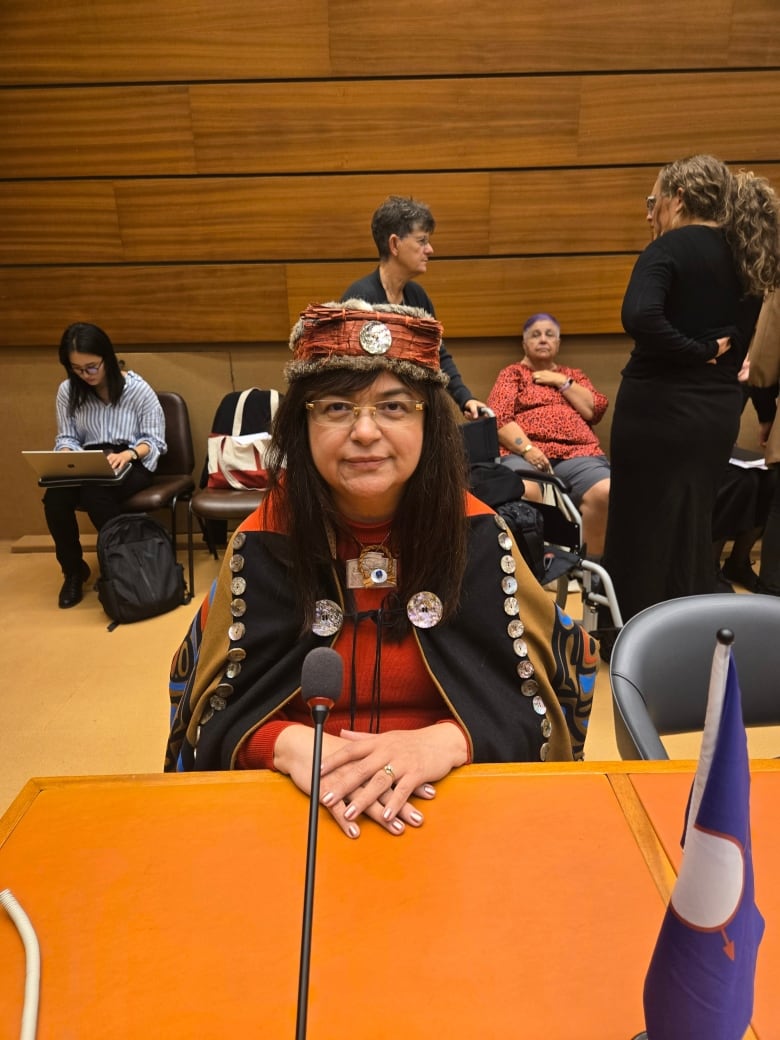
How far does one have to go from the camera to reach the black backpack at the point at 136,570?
3219 millimetres

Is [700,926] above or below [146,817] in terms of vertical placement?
above

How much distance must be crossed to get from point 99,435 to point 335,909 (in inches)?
134

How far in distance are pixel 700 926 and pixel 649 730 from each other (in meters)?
0.72

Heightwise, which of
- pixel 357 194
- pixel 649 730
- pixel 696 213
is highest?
pixel 357 194

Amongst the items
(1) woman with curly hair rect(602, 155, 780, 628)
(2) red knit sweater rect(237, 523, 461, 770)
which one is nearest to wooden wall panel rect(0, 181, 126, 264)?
(1) woman with curly hair rect(602, 155, 780, 628)

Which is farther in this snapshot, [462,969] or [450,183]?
[450,183]

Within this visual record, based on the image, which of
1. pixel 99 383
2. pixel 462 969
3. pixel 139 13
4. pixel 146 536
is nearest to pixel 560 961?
pixel 462 969

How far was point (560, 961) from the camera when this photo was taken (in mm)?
672

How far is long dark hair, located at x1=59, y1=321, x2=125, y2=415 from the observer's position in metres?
3.30

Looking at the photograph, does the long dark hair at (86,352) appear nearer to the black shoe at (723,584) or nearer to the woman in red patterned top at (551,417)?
the woman in red patterned top at (551,417)

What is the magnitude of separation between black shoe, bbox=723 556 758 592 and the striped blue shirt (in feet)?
11.0

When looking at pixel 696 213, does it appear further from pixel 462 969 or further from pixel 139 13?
pixel 139 13

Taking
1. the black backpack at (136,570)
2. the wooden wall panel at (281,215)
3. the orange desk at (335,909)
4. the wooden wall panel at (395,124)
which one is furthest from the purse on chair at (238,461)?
the orange desk at (335,909)

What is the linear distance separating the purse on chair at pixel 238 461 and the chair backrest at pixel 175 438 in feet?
1.17
